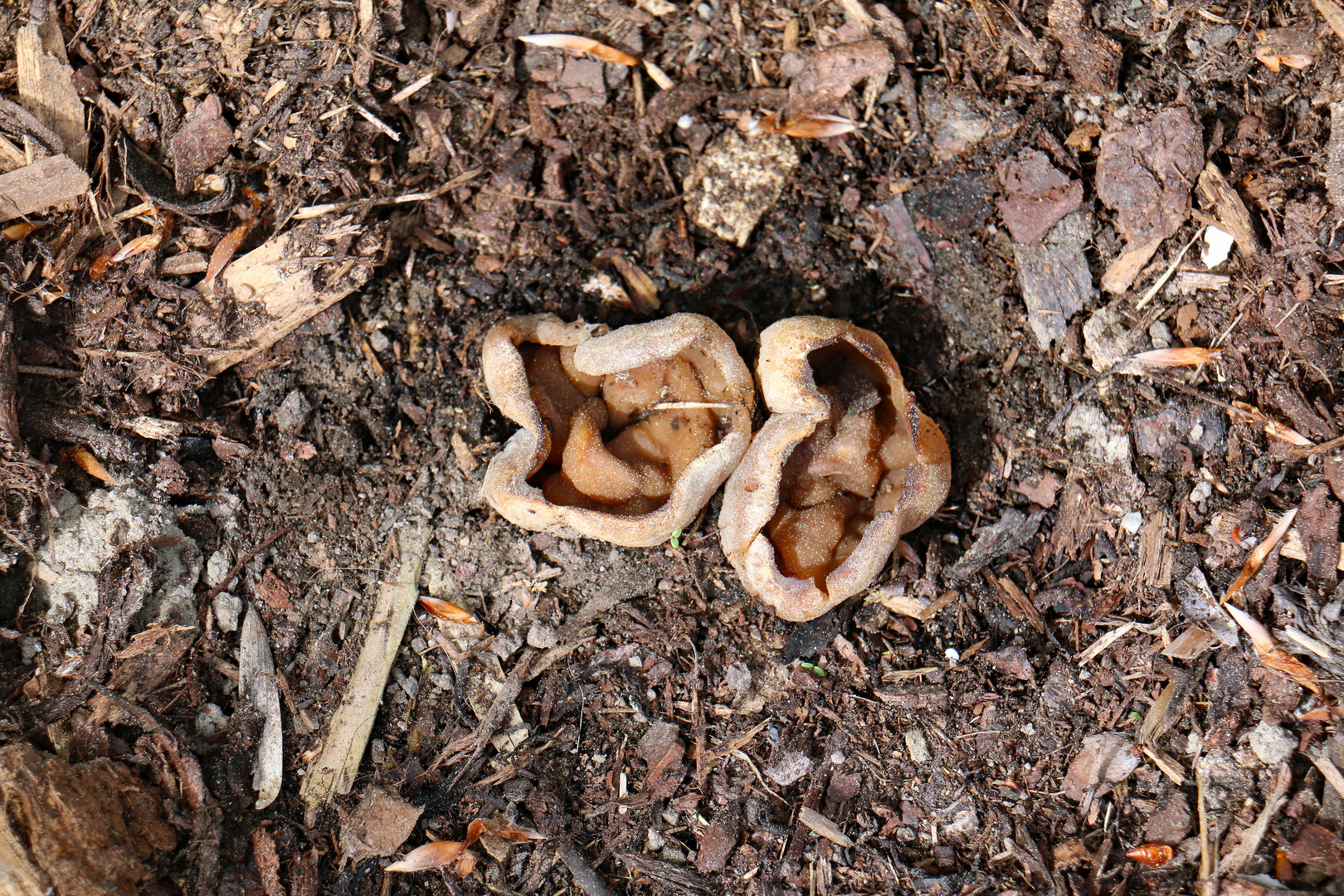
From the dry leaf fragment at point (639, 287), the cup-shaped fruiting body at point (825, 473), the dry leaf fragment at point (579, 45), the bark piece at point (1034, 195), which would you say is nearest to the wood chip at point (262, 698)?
the cup-shaped fruiting body at point (825, 473)

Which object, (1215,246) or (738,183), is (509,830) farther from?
(1215,246)

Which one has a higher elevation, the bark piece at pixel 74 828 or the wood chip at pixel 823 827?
the bark piece at pixel 74 828

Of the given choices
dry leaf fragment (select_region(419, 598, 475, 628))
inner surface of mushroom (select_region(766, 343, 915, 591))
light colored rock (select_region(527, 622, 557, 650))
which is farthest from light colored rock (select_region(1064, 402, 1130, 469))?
dry leaf fragment (select_region(419, 598, 475, 628))

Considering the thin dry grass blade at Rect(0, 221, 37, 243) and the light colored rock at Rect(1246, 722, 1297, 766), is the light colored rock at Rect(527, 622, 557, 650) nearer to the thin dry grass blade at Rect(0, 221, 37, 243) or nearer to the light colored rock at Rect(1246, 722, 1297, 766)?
the thin dry grass blade at Rect(0, 221, 37, 243)

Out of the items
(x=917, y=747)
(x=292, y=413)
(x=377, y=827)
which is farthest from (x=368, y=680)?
(x=917, y=747)

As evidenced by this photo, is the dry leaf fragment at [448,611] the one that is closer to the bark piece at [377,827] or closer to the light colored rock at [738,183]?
the bark piece at [377,827]

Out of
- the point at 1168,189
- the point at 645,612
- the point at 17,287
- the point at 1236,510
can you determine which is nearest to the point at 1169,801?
the point at 1236,510
